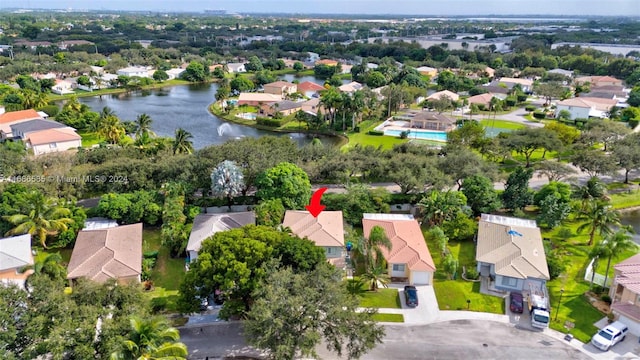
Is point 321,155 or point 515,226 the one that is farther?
point 321,155

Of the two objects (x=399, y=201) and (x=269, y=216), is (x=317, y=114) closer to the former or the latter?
(x=399, y=201)

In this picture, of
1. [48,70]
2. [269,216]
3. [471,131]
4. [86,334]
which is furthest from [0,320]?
[48,70]

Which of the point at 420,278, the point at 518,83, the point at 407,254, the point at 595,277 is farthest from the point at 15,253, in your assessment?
the point at 518,83

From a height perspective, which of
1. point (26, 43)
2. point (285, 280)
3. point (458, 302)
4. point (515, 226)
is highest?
point (26, 43)

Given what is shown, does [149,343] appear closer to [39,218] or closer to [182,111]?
[39,218]

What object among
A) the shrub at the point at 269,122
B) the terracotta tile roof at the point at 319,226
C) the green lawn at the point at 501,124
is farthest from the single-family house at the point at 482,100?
the terracotta tile roof at the point at 319,226

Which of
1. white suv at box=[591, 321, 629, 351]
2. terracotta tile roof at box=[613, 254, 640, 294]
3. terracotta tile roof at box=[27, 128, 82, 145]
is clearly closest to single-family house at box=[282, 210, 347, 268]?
white suv at box=[591, 321, 629, 351]

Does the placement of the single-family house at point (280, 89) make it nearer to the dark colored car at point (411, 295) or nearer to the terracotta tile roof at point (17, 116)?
the terracotta tile roof at point (17, 116)
